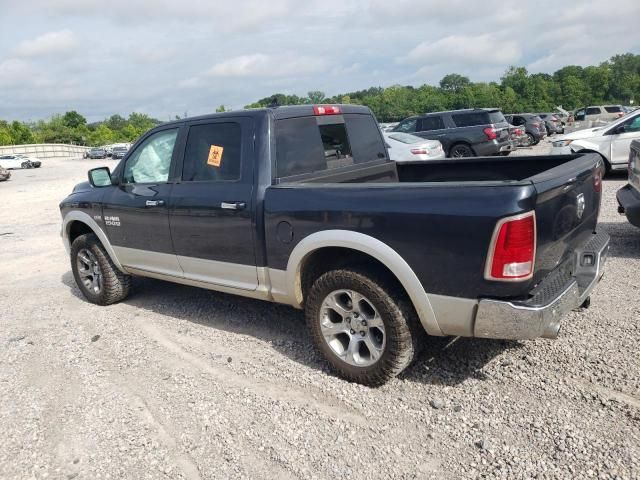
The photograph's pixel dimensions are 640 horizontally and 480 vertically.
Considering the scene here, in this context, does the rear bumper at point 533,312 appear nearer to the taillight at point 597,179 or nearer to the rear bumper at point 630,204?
the taillight at point 597,179

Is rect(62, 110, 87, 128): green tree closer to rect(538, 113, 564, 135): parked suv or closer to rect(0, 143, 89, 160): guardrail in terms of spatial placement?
rect(0, 143, 89, 160): guardrail

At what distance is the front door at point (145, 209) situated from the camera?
4672mm

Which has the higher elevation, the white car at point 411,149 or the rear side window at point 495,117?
the rear side window at point 495,117

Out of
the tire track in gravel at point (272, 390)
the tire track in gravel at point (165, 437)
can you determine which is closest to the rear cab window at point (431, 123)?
the tire track in gravel at point (272, 390)

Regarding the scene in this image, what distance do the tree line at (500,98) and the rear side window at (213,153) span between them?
7137cm

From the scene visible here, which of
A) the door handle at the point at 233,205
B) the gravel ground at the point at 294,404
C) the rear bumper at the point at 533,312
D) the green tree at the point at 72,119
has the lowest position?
the gravel ground at the point at 294,404

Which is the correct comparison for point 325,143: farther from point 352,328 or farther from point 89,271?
point 89,271

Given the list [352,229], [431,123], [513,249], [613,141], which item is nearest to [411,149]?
[431,123]

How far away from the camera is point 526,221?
279 cm

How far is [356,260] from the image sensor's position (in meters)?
3.55

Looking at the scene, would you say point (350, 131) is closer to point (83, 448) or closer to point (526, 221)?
point (526, 221)

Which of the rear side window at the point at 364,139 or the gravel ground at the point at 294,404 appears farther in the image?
the rear side window at the point at 364,139

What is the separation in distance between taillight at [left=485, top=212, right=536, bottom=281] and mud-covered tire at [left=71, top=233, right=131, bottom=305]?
13.2ft

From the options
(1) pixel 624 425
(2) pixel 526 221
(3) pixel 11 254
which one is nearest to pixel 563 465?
(1) pixel 624 425
